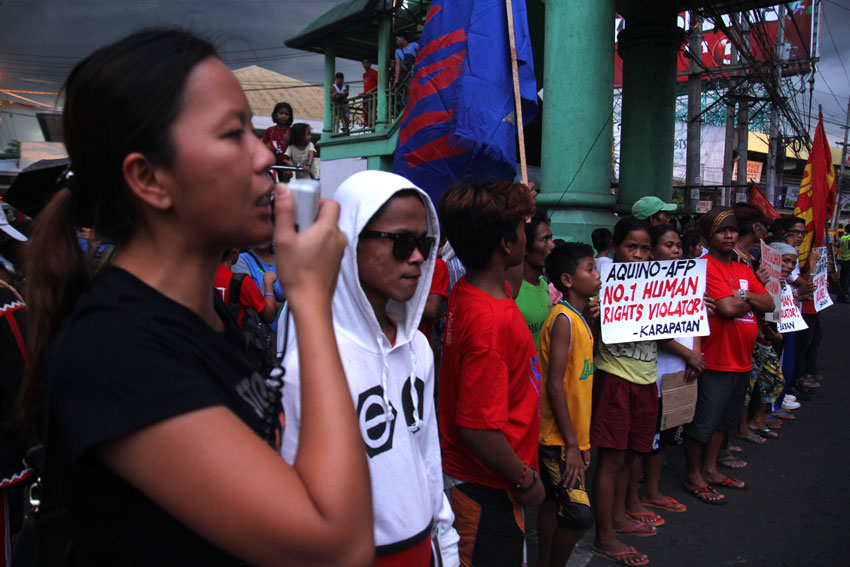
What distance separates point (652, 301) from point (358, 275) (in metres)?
2.76

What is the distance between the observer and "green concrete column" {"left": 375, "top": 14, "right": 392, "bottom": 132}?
1516 centimetres

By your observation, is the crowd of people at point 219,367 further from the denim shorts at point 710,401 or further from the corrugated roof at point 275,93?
the corrugated roof at point 275,93

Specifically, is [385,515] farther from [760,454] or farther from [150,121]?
[760,454]

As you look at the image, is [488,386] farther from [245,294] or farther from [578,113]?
[578,113]

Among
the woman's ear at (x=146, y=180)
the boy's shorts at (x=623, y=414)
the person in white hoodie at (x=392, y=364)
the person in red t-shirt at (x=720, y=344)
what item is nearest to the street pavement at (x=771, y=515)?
the person in red t-shirt at (x=720, y=344)

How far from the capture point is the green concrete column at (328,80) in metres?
17.4

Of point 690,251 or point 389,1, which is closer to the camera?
point 690,251

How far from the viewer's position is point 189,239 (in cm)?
102

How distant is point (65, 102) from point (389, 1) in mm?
15606

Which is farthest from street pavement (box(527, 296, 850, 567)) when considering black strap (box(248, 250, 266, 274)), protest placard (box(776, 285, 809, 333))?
black strap (box(248, 250, 266, 274))

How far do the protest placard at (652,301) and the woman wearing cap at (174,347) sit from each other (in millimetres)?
3024

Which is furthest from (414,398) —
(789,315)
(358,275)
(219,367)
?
(789,315)

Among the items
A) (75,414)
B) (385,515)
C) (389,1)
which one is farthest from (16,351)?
(389,1)

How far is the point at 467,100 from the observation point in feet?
13.9
